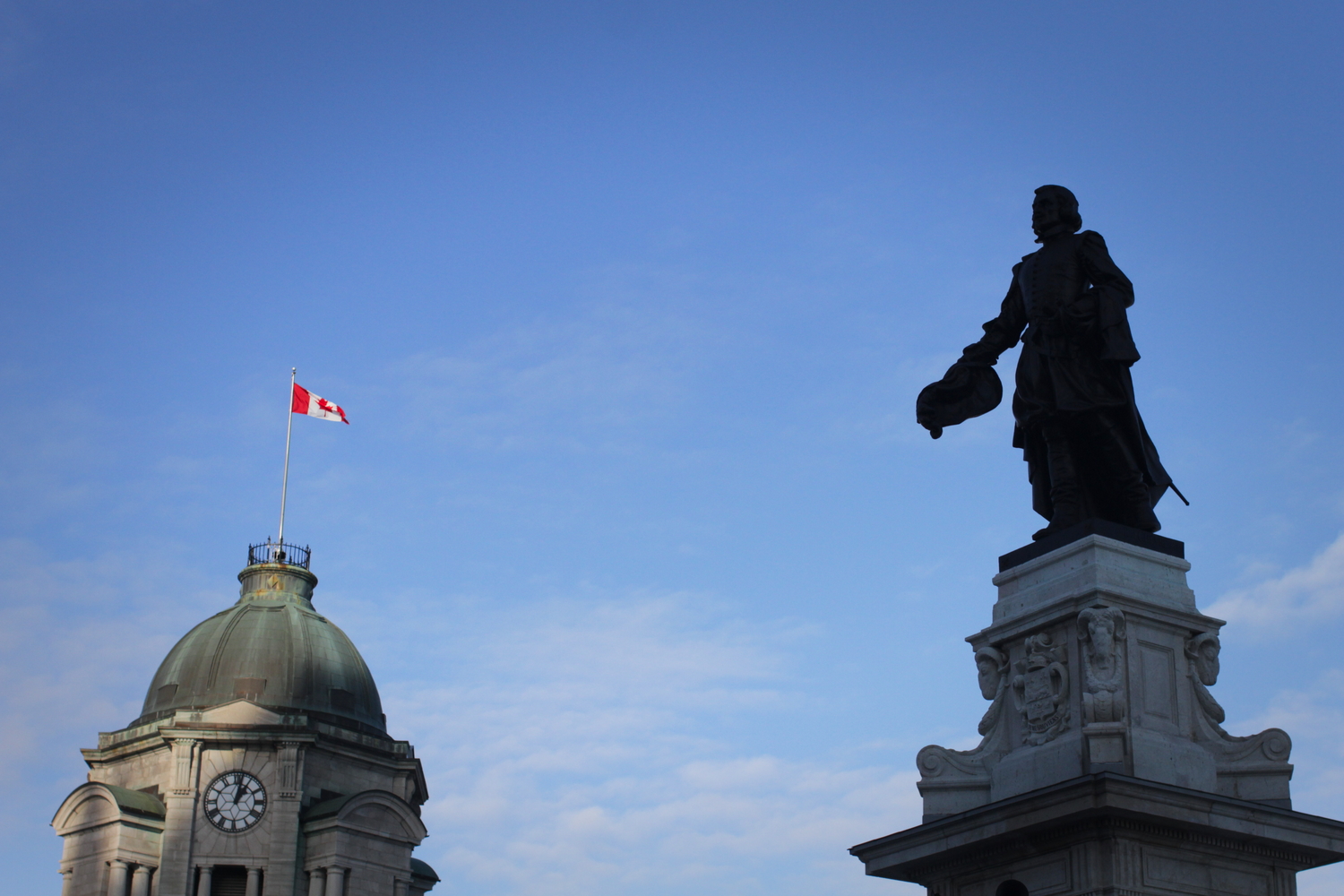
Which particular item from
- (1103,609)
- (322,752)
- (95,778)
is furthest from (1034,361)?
(95,778)

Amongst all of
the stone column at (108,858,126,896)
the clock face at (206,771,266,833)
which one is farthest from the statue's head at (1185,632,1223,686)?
the stone column at (108,858,126,896)

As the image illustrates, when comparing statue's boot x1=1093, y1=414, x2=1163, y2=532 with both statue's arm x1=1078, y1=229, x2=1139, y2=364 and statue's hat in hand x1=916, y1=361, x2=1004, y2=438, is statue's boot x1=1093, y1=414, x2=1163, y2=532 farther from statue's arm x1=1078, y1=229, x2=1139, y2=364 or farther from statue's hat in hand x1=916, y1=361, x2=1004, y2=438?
statue's hat in hand x1=916, y1=361, x2=1004, y2=438

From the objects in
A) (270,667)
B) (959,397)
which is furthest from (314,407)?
(959,397)

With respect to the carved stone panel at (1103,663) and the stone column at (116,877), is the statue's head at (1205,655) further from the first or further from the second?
the stone column at (116,877)

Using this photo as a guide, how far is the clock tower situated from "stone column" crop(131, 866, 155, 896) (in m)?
0.05

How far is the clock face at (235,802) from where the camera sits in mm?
75562

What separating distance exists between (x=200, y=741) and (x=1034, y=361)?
63507 millimetres

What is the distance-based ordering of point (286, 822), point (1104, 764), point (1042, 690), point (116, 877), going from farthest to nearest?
point (286, 822), point (116, 877), point (1042, 690), point (1104, 764)

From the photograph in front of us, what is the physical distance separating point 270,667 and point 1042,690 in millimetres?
66205

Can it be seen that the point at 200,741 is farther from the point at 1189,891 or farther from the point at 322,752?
the point at 1189,891

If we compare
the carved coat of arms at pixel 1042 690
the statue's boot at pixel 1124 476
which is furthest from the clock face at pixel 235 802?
the carved coat of arms at pixel 1042 690

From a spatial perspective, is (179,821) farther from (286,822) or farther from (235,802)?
(286,822)

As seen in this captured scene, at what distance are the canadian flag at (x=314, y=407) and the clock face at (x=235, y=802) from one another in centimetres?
1781

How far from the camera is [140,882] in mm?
73812
